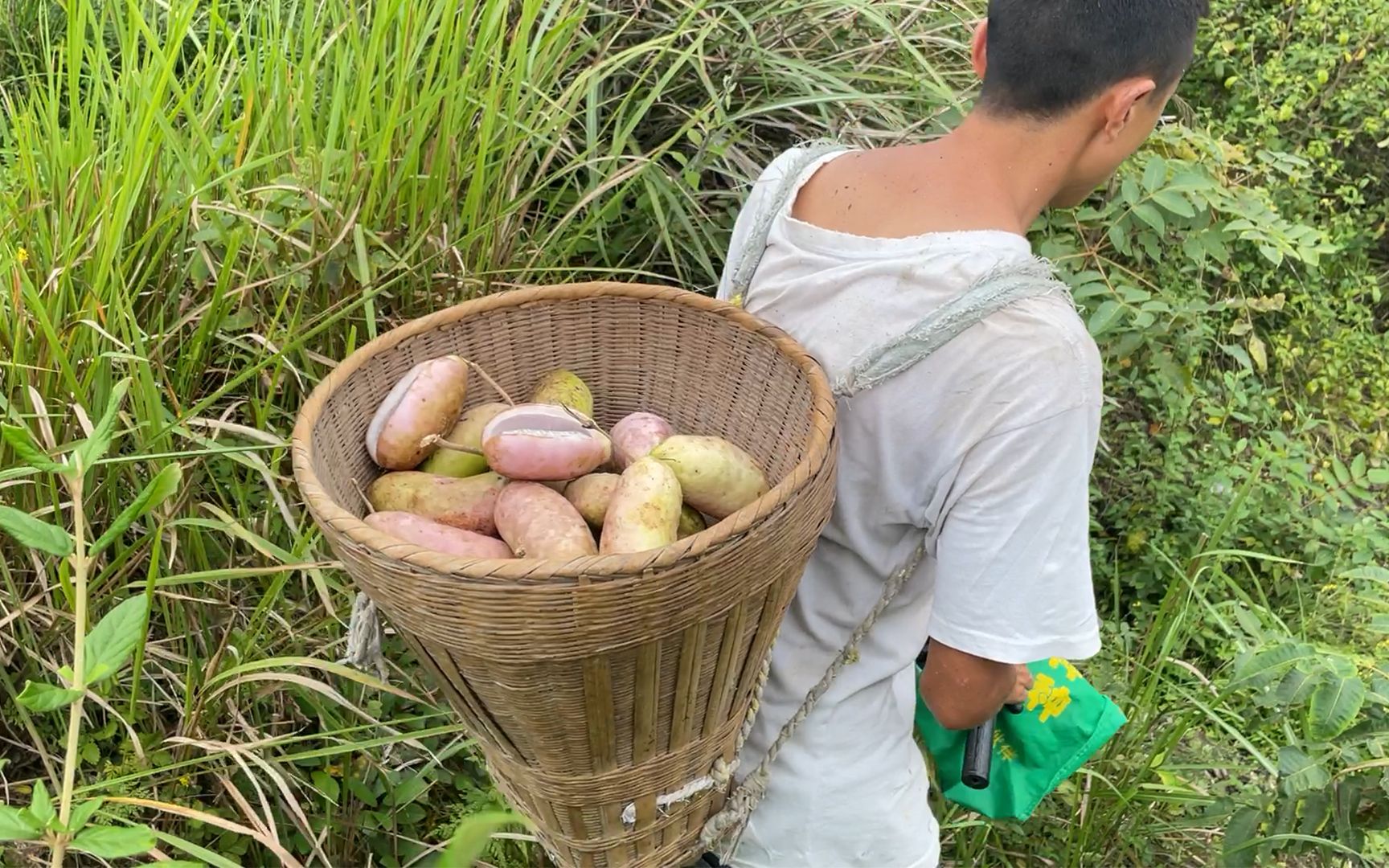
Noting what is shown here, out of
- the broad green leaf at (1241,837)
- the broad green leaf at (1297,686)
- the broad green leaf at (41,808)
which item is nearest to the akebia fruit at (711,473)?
the broad green leaf at (41,808)

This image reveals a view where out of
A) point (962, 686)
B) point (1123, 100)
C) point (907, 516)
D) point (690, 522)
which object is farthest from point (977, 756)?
point (1123, 100)

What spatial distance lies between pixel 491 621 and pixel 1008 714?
30.2 inches

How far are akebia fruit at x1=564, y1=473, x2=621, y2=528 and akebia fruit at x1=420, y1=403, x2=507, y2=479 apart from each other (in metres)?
0.12

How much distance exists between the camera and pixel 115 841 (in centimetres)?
64

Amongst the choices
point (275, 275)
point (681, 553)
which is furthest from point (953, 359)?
point (275, 275)

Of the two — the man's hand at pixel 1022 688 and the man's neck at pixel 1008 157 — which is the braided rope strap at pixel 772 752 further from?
the man's neck at pixel 1008 157

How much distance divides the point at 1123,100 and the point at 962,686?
2.04 ft

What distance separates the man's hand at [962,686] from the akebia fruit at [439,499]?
0.50m

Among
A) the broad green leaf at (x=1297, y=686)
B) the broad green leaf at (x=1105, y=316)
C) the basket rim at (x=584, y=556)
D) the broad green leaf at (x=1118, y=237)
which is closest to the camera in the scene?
the basket rim at (x=584, y=556)

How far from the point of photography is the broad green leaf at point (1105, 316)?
6.52 feet

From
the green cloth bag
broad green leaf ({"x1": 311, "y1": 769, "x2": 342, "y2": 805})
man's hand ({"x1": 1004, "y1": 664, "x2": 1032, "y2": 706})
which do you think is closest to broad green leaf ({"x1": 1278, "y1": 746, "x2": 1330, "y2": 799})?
the green cloth bag

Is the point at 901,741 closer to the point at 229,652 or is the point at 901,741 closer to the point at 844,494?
the point at 844,494

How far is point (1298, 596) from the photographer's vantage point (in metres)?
2.30

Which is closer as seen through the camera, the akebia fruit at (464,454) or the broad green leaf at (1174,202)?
the akebia fruit at (464,454)
